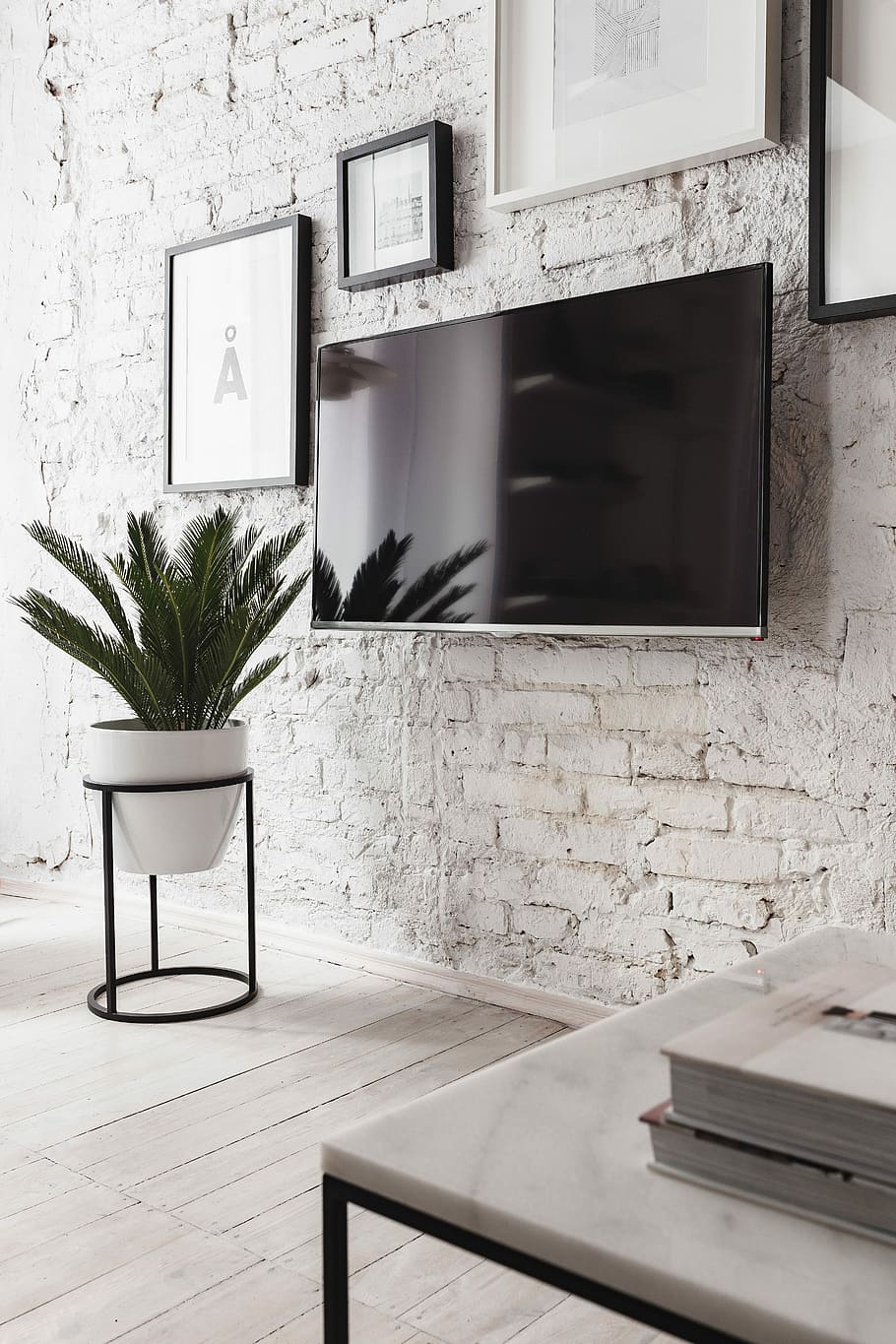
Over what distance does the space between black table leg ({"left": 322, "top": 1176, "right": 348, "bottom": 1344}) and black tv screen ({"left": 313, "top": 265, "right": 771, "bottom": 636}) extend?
4.47 ft

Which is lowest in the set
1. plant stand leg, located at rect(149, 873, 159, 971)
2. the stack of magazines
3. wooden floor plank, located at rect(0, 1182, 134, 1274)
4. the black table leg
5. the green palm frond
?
wooden floor plank, located at rect(0, 1182, 134, 1274)

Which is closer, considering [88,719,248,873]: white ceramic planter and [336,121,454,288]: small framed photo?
[88,719,248,873]: white ceramic planter

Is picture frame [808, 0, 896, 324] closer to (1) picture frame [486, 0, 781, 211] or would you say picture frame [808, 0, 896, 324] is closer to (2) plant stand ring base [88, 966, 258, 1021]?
(1) picture frame [486, 0, 781, 211]

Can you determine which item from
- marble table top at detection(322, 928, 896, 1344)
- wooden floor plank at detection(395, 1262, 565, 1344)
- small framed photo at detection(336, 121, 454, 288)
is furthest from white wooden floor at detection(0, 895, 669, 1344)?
small framed photo at detection(336, 121, 454, 288)

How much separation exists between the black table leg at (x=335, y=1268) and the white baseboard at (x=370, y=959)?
1.34 meters

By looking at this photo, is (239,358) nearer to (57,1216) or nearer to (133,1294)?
(57,1216)

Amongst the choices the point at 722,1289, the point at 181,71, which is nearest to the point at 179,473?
the point at 181,71

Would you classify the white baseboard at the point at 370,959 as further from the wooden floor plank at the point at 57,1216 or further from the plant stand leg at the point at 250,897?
the wooden floor plank at the point at 57,1216

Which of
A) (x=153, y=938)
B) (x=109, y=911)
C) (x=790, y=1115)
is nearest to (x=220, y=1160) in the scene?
(x=109, y=911)

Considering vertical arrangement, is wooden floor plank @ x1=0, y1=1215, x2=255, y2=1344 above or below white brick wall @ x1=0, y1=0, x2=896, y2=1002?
below

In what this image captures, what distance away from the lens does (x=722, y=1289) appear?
542 millimetres

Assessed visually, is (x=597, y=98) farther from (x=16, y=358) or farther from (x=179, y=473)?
(x=16, y=358)

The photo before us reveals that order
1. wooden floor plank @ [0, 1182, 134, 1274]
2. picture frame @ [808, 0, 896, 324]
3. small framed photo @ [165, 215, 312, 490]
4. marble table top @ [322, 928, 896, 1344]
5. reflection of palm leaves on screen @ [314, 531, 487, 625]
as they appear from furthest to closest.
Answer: small framed photo @ [165, 215, 312, 490] → reflection of palm leaves on screen @ [314, 531, 487, 625] → picture frame @ [808, 0, 896, 324] → wooden floor plank @ [0, 1182, 134, 1274] → marble table top @ [322, 928, 896, 1344]

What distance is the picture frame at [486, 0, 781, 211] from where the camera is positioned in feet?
6.48
